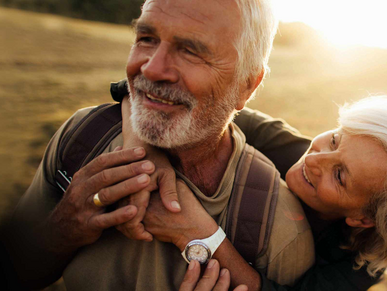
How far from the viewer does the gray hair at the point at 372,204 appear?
5.95 feet

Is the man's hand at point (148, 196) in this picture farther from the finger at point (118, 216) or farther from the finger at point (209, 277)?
the finger at point (209, 277)

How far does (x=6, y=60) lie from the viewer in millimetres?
6746

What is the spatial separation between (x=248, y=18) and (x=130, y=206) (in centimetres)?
134

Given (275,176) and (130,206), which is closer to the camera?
(130,206)

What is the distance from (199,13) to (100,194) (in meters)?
1.13

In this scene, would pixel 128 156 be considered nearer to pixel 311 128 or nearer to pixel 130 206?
pixel 130 206

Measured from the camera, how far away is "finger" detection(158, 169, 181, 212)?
1537 millimetres

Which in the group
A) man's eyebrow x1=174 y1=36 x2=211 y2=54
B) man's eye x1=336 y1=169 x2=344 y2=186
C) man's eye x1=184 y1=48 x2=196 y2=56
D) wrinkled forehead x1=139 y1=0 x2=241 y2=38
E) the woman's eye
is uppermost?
wrinkled forehead x1=139 y1=0 x2=241 y2=38

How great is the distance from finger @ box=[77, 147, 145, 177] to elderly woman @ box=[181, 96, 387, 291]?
67 cm

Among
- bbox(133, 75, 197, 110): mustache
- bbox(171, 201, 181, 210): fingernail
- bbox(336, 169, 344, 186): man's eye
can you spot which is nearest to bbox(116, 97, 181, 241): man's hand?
bbox(171, 201, 181, 210): fingernail

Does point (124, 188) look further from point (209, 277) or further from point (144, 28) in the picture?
point (144, 28)

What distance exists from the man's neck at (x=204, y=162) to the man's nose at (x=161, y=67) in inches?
22.2

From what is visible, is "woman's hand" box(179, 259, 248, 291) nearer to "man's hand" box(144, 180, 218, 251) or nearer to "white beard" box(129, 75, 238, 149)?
"man's hand" box(144, 180, 218, 251)

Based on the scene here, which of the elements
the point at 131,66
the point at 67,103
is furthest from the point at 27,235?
the point at 67,103
